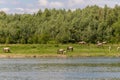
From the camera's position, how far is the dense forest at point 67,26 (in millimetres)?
136625

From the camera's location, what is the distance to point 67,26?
14612cm

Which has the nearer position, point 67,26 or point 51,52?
point 51,52

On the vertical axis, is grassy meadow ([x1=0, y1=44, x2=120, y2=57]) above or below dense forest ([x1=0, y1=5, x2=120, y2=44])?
below

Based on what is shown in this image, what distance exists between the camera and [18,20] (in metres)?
165

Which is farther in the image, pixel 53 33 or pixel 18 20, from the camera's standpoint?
pixel 18 20

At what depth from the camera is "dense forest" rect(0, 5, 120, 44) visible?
5379 inches

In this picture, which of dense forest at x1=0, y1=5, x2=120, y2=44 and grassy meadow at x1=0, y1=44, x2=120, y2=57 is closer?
A: grassy meadow at x1=0, y1=44, x2=120, y2=57

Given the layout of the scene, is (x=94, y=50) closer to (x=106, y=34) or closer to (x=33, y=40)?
(x=33, y=40)

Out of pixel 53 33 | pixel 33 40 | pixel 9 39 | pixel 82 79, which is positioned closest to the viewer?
pixel 82 79

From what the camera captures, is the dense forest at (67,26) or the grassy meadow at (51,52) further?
the dense forest at (67,26)

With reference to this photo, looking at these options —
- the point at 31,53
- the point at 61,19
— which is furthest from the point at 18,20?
the point at 31,53

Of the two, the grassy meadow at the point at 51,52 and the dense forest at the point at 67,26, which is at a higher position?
the dense forest at the point at 67,26

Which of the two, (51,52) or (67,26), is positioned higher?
(67,26)

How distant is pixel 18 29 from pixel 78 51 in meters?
61.2
